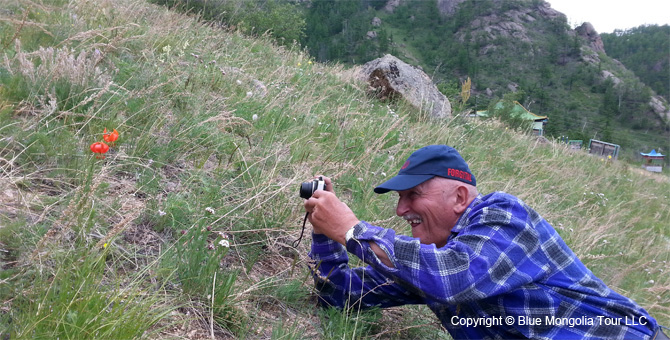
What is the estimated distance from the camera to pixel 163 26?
600cm

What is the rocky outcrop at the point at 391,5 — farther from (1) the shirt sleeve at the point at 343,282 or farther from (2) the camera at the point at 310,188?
(2) the camera at the point at 310,188

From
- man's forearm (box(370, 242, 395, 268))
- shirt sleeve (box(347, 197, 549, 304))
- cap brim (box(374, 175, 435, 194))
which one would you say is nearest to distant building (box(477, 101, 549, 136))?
cap brim (box(374, 175, 435, 194))

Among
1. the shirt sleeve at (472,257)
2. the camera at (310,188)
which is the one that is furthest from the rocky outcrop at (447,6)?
the shirt sleeve at (472,257)

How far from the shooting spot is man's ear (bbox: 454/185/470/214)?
2166mm

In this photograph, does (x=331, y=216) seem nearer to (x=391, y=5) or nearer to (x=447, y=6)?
(x=447, y=6)

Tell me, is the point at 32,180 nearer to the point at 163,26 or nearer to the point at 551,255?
the point at 551,255

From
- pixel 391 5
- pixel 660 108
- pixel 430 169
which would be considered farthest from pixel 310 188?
pixel 391 5

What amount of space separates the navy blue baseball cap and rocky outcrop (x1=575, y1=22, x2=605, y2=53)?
304 feet

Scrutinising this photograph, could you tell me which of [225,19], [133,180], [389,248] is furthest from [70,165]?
[225,19]

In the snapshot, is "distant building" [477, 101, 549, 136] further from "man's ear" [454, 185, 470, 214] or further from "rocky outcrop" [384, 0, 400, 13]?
"rocky outcrop" [384, 0, 400, 13]

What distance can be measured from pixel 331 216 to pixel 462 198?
670 mm

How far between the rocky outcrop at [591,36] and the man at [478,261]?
304 feet

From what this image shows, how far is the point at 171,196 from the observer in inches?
101

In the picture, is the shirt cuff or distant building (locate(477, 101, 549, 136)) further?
distant building (locate(477, 101, 549, 136))
